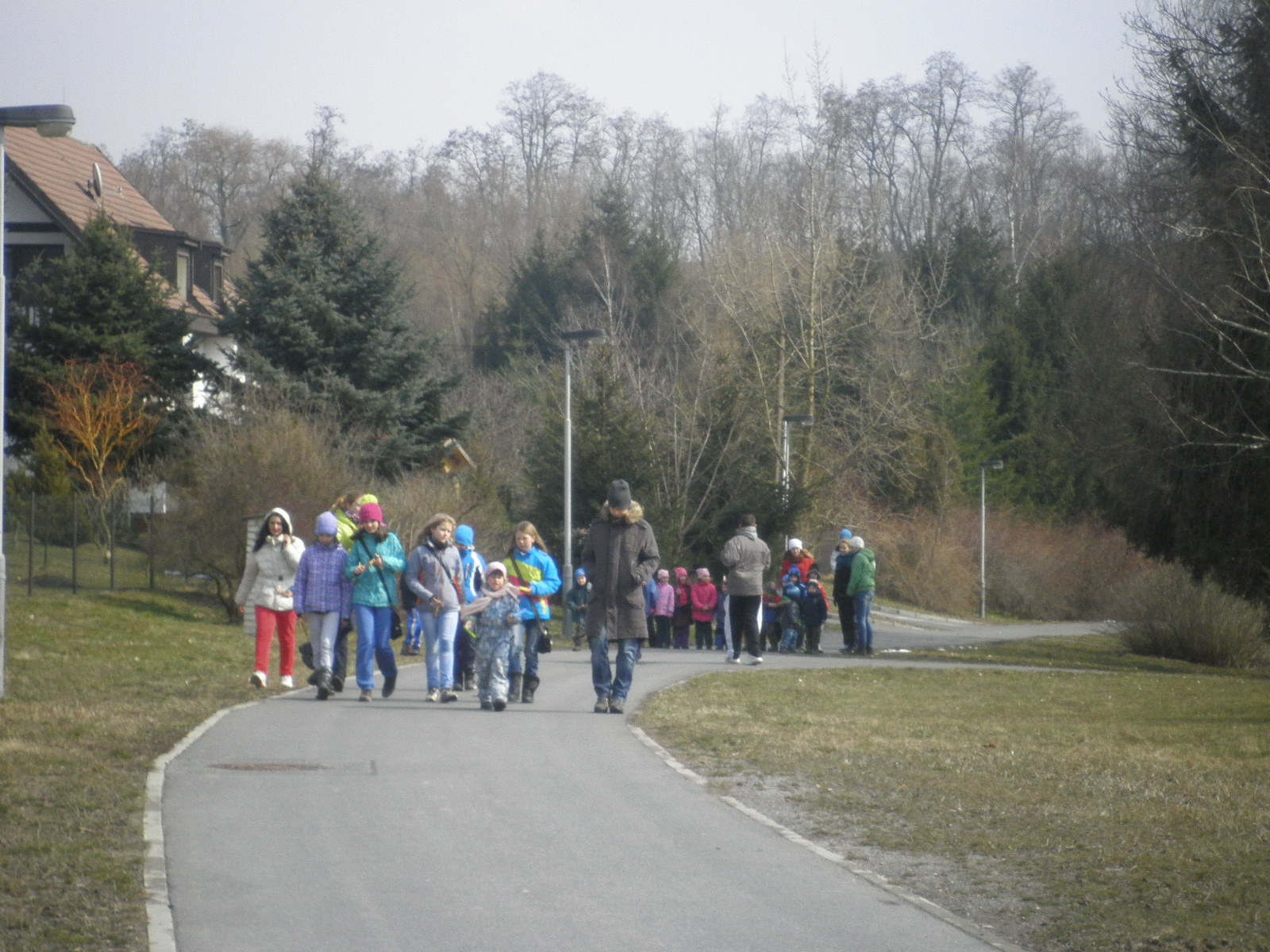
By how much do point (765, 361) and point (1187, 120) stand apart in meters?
20.7

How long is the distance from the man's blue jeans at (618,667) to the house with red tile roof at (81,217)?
30.6m

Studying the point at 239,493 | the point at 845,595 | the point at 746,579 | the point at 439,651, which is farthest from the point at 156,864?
the point at 239,493

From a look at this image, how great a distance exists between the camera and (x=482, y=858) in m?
7.07

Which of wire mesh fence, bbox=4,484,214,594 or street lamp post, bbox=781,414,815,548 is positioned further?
street lamp post, bbox=781,414,815,548

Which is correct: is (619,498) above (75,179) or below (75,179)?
below

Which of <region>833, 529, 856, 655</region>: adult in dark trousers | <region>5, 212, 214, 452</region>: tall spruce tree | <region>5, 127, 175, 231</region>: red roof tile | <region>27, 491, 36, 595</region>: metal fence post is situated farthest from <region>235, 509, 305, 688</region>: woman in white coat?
<region>5, 127, 175, 231</region>: red roof tile

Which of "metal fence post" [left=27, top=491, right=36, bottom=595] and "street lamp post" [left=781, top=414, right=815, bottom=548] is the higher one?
"street lamp post" [left=781, top=414, right=815, bottom=548]

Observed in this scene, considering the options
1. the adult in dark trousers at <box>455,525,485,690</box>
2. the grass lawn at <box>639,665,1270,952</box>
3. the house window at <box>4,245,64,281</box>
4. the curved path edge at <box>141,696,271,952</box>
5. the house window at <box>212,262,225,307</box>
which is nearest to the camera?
the curved path edge at <box>141,696,271,952</box>

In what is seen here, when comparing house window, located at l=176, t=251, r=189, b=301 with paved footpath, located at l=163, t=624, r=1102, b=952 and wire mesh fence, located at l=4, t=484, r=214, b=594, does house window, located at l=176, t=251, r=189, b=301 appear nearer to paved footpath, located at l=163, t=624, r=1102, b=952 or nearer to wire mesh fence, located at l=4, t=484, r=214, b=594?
wire mesh fence, located at l=4, t=484, r=214, b=594

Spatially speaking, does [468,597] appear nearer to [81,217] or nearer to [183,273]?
[81,217]

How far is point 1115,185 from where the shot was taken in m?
47.1

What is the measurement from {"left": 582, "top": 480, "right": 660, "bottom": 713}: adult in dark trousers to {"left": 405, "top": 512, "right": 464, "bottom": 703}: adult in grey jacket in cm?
137

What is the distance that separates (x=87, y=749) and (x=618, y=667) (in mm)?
4961

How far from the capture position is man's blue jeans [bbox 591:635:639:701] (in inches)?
520
